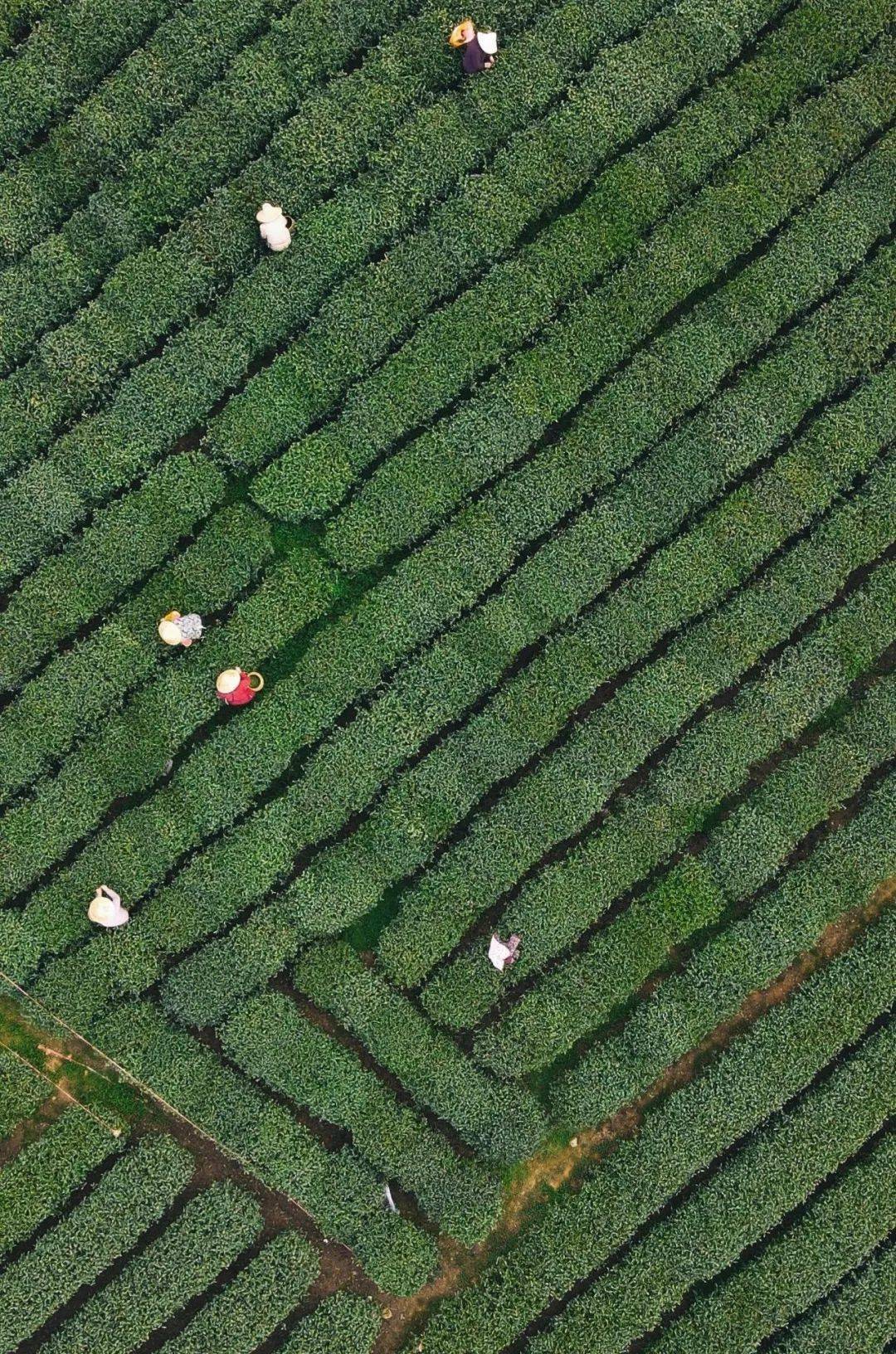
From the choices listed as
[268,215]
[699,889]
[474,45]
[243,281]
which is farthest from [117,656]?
[474,45]

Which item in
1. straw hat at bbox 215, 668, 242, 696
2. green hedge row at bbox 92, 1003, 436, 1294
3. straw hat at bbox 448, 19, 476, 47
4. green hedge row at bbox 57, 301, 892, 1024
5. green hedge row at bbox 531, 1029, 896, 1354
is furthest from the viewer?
straw hat at bbox 448, 19, 476, 47

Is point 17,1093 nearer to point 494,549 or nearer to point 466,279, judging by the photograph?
point 494,549

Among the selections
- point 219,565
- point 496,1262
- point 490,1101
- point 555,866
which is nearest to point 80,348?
point 219,565

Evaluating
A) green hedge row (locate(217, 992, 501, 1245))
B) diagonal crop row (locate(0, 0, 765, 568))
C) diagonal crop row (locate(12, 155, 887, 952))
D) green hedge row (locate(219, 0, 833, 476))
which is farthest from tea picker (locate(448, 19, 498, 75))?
green hedge row (locate(217, 992, 501, 1245))

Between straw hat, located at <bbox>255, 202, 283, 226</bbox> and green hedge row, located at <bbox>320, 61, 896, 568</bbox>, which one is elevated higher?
straw hat, located at <bbox>255, 202, 283, 226</bbox>

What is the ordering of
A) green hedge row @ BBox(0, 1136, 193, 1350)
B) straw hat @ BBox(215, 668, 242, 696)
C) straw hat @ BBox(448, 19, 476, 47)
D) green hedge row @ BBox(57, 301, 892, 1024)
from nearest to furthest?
green hedge row @ BBox(0, 1136, 193, 1350) → straw hat @ BBox(215, 668, 242, 696) → green hedge row @ BBox(57, 301, 892, 1024) → straw hat @ BBox(448, 19, 476, 47)

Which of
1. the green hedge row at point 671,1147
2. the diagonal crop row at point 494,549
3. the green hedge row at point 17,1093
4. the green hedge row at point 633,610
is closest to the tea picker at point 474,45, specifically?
the diagonal crop row at point 494,549

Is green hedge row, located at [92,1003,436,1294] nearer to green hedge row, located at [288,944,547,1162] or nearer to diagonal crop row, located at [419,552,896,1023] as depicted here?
green hedge row, located at [288,944,547,1162]

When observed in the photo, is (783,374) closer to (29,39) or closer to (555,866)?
(555,866)
